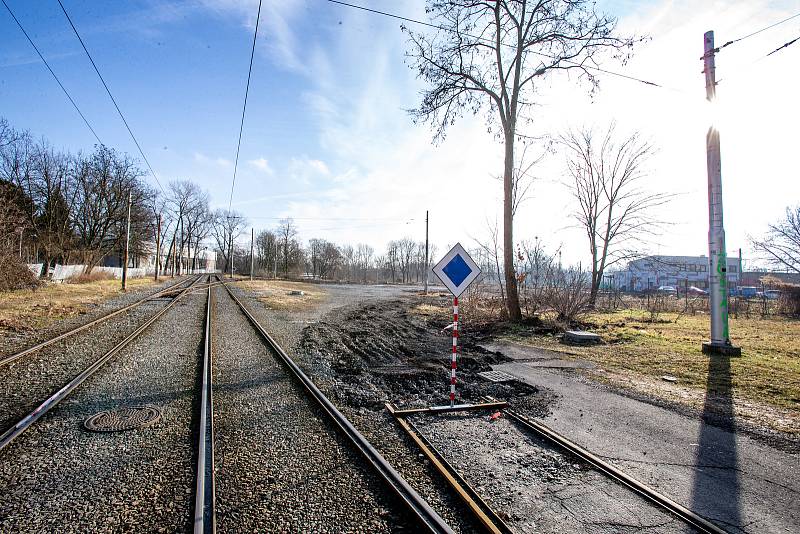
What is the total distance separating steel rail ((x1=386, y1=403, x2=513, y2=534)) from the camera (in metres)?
3.08

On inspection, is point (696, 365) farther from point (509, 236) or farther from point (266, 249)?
point (266, 249)

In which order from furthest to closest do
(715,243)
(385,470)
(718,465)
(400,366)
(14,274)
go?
(14,274) < (715,243) < (400,366) < (718,465) < (385,470)

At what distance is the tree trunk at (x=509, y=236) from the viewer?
15641mm

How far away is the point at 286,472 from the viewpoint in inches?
153

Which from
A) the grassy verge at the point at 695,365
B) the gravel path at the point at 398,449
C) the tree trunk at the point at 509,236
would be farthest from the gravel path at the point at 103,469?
A: the tree trunk at the point at 509,236

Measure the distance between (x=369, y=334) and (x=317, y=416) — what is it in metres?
8.02

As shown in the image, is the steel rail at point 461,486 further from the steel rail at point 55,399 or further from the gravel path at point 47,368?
the gravel path at point 47,368

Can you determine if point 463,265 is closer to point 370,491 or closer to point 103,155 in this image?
point 370,491

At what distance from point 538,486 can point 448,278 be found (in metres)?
3.05

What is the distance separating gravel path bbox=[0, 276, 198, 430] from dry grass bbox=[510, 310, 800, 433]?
9097 millimetres

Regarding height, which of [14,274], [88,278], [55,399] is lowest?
[55,399]

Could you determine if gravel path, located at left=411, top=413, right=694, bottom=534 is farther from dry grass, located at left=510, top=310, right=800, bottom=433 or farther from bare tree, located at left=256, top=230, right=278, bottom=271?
bare tree, located at left=256, top=230, right=278, bottom=271

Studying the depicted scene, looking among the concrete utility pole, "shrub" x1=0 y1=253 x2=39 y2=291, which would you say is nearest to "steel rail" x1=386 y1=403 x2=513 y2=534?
the concrete utility pole

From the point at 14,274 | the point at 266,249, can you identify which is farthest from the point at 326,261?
the point at 14,274
